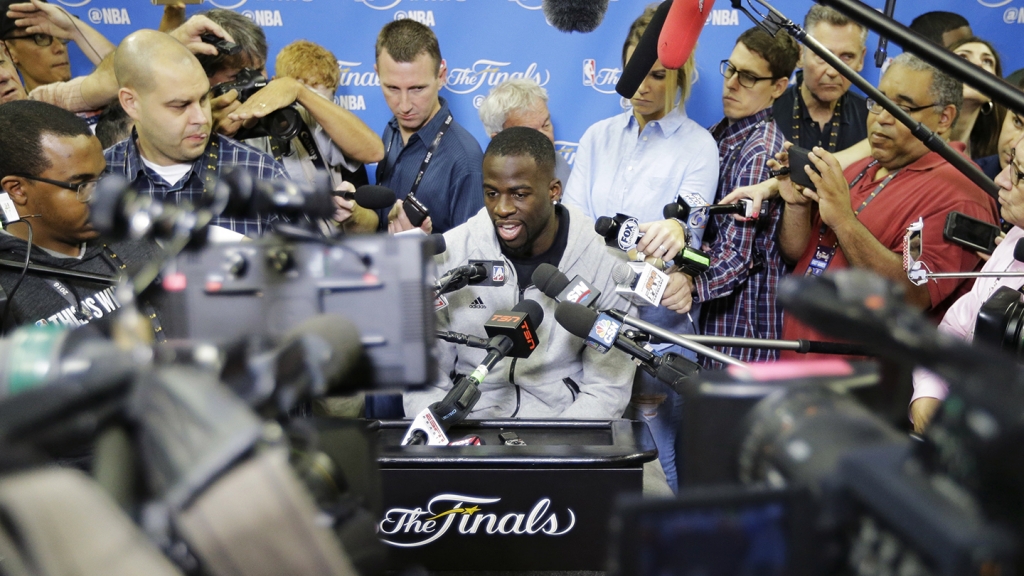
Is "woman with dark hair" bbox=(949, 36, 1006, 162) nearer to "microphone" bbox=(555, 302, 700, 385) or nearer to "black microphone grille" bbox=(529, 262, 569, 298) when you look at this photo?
"black microphone grille" bbox=(529, 262, 569, 298)

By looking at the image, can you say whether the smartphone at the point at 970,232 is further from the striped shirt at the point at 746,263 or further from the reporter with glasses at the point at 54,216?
the reporter with glasses at the point at 54,216

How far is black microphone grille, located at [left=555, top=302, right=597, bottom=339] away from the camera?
1.60 meters

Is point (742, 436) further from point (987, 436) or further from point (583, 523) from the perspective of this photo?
point (583, 523)

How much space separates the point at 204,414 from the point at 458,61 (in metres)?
3.17

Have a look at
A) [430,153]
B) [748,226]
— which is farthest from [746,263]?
[430,153]

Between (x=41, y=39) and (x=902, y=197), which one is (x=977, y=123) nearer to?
(x=902, y=197)

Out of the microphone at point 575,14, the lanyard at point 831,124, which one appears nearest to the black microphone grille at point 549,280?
the lanyard at point 831,124

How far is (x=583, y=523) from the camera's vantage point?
1545 millimetres

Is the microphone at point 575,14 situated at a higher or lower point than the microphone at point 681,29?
higher

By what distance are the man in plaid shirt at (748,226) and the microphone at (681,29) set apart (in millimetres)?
1265

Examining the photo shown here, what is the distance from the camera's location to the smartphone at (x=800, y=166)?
2162 millimetres

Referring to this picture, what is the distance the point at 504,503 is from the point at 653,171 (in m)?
1.51

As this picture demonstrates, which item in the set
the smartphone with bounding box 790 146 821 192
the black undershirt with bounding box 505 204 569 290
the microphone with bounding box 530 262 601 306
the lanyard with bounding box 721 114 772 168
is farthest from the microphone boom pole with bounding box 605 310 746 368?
the lanyard with bounding box 721 114 772 168

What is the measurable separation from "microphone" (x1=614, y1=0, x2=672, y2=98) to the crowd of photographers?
631 mm
